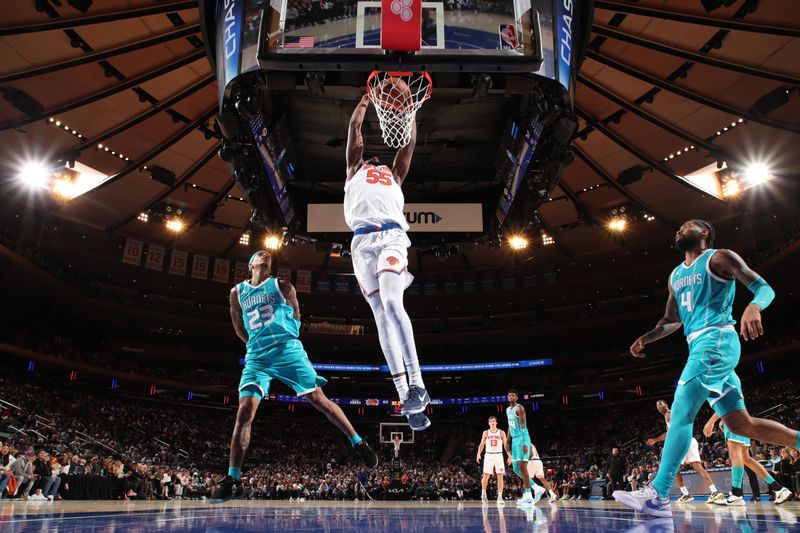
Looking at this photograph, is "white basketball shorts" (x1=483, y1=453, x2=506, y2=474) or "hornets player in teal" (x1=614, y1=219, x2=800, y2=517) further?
"white basketball shorts" (x1=483, y1=453, x2=506, y2=474)

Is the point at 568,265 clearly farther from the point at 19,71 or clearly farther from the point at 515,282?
the point at 19,71

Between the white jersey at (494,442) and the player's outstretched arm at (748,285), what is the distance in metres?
8.84

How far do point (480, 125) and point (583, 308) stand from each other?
26829 mm

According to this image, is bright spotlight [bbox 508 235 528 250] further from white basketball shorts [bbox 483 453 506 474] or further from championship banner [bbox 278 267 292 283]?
championship banner [bbox 278 267 292 283]

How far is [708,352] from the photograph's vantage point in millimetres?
4449

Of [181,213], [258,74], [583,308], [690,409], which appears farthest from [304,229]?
[583,308]

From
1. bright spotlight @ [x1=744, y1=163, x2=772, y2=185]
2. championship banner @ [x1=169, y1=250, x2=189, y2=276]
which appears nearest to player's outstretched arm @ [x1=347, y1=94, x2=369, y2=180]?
bright spotlight @ [x1=744, y1=163, x2=772, y2=185]

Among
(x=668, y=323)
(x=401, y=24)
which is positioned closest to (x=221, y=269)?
(x=401, y=24)

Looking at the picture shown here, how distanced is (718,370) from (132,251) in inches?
1138

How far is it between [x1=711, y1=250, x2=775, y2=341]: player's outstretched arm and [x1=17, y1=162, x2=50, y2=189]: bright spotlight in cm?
1970

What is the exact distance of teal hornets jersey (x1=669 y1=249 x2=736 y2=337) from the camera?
461 cm

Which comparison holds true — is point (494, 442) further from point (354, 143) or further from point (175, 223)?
point (175, 223)

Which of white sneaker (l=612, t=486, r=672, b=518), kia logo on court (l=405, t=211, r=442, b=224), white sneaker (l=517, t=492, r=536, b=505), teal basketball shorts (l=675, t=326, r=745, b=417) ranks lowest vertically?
white sneaker (l=517, t=492, r=536, b=505)

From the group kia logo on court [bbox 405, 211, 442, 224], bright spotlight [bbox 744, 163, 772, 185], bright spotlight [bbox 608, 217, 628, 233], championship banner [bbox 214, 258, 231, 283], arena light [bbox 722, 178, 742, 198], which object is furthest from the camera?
championship banner [bbox 214, 258, 231, 283]
